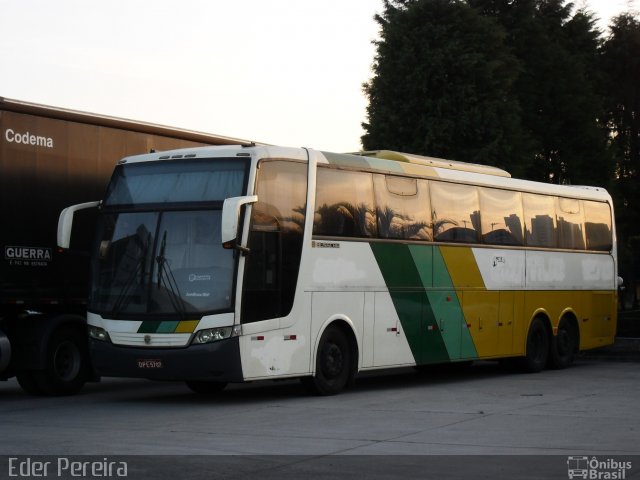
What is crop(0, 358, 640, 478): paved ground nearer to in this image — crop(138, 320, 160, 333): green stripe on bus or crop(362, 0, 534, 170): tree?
crop(138, 320, 160, 333): green stripe on bus

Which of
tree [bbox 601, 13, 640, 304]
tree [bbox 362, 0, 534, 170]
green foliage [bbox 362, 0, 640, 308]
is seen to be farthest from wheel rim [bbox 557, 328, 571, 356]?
tree [bbox 601, 13, 640, 304]

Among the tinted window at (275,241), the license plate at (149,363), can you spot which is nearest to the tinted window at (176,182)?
the tinted window at (275,241)

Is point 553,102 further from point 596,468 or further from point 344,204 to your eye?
point 596,468

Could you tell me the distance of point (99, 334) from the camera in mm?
16406

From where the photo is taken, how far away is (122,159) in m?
17.2

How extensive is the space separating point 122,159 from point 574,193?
10194 millimetres

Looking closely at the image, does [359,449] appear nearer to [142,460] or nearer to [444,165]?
[142,460]

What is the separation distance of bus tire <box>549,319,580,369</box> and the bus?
143cm

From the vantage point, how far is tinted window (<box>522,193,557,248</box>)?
22.4m

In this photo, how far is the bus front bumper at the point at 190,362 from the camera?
51.1ft

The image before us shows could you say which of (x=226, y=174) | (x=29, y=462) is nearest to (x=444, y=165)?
(x=226, y=174)

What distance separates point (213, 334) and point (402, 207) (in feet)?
14.8

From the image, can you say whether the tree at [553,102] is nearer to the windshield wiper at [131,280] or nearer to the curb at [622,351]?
the curb at [622,351]

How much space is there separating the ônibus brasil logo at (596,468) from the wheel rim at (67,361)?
8.93 metres
